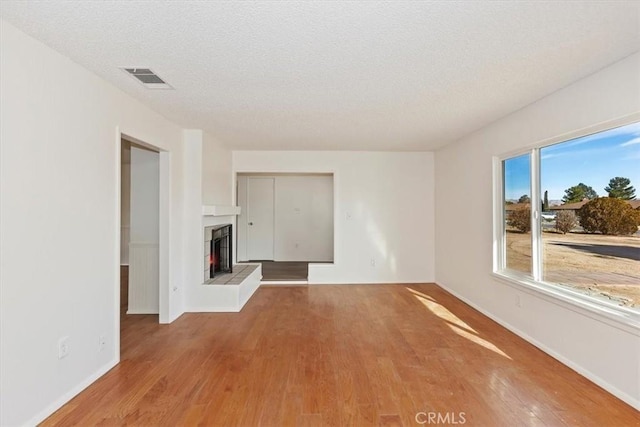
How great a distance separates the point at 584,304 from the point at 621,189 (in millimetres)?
906

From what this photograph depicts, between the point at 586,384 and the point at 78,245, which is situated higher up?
the point at 78,245

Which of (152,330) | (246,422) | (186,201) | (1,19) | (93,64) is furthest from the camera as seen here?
(186,201)

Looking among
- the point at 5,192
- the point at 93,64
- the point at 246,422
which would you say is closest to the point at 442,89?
the point at 93,64

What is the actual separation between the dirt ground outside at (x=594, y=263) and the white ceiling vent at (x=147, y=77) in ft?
12.1

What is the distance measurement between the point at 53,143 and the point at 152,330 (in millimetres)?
2235

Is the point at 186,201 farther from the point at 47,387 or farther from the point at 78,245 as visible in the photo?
the point at 47,387

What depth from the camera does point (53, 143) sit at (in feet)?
6.58

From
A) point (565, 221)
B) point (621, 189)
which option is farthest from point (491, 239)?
point (621, 189)

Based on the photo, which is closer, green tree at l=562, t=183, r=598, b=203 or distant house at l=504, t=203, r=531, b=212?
green tree at l=562, t=183, r=598, b=203

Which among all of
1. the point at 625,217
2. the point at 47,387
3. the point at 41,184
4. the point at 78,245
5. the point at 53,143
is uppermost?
the point at 53,143

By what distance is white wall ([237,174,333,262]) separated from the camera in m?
7.68

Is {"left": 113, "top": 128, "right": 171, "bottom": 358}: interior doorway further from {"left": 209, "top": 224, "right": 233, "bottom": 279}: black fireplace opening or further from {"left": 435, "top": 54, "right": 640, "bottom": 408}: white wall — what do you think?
→ {"left": 435, "top": 54, "right": 640, "bottom": 408}: white wall

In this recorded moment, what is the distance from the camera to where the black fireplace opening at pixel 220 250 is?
4.47 metres

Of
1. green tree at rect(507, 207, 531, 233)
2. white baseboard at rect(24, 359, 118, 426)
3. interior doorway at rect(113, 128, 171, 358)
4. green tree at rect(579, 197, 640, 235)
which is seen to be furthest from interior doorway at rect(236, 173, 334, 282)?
green tree at rect(579, 197, 640, 235)
